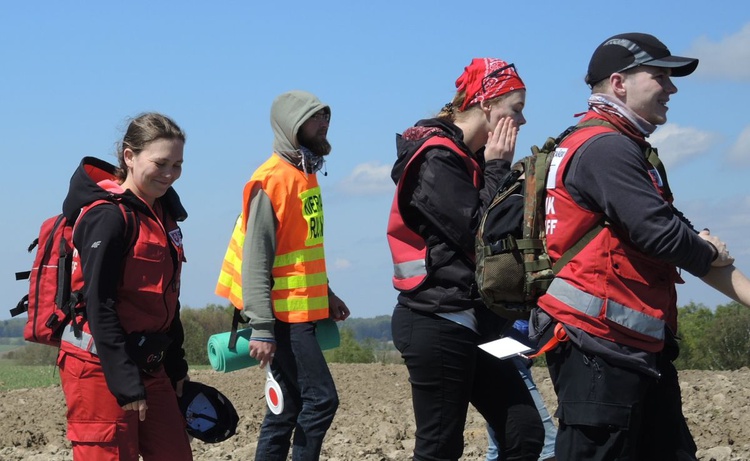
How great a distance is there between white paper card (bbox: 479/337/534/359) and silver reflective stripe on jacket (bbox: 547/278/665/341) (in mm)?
700

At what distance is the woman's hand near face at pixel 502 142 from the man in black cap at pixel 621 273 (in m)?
0.71

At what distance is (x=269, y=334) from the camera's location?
5.71m

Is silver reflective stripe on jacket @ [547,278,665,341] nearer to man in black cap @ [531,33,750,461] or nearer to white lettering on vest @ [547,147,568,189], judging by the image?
man in black cap @ [531,33,750,461]

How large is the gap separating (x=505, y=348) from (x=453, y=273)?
0.38m

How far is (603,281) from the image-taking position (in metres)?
3.89

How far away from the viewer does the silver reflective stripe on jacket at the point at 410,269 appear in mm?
4785

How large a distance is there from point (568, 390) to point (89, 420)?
1963mm

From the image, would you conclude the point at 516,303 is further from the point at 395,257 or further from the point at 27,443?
the point at 27,443

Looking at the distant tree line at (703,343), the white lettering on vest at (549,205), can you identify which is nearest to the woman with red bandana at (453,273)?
Result: the white lettering on vest at (549,205)

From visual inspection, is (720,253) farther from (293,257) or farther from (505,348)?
(293,257)

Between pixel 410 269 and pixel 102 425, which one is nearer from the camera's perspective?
pixel 102 425

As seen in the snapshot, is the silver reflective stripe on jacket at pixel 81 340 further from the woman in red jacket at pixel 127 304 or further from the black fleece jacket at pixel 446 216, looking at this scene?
the black fleece jacket at pixel 446 216

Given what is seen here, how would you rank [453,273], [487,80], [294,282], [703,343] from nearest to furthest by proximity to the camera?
[453,273] < [487,80] < [294,282] < [703,343]

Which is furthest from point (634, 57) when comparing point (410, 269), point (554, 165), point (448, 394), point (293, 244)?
point (293, 244)
